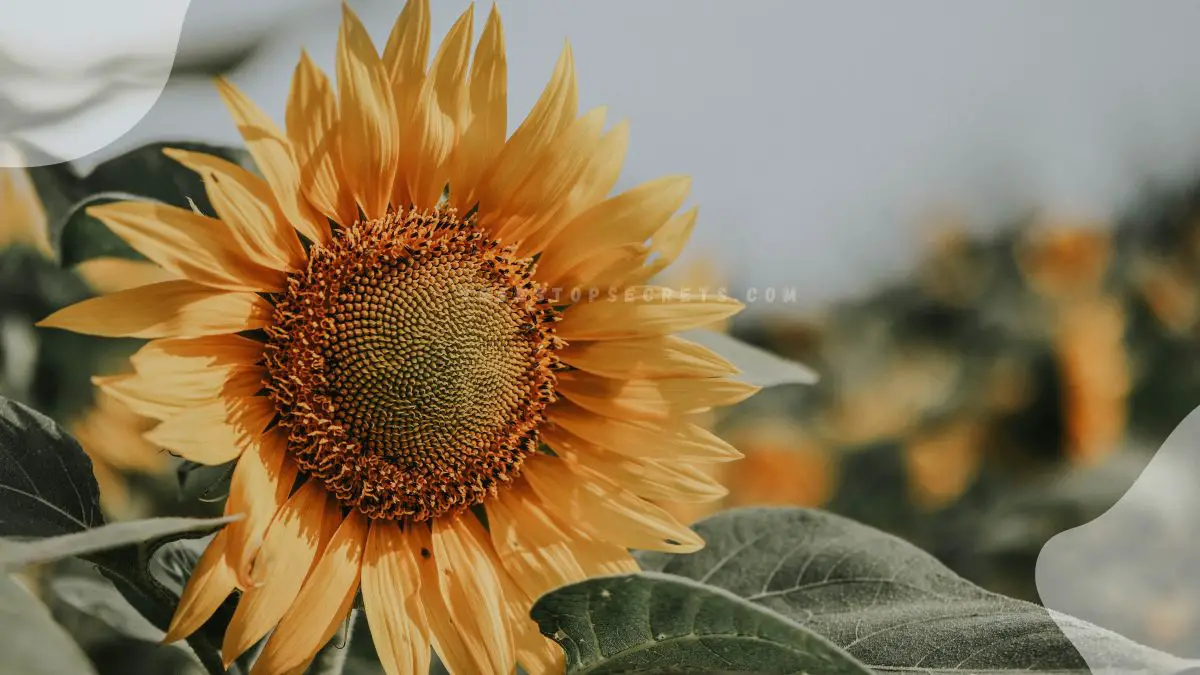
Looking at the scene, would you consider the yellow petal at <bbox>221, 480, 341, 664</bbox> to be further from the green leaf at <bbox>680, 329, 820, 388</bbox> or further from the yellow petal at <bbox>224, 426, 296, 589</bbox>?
the green leaf at <bbox>680, 329, 820, 388</bbox>

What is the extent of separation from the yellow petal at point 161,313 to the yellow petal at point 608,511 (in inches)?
6.1

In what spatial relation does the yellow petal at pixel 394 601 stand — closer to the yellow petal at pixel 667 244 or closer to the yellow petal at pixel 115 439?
the yellow petal at pixel 667 244

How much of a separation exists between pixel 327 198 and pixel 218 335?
0.07m

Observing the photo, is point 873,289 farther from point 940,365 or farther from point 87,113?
point 87,113

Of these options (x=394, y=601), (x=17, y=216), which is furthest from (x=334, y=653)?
(x=17, y=216)

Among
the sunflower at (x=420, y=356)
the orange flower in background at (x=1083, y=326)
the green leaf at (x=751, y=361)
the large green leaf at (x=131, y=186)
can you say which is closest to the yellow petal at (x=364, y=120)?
the sunflower at (x=420, y=356)

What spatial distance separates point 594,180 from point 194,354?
19cm

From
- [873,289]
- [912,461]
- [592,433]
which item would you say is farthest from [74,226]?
[912,461]

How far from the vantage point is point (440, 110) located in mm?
457

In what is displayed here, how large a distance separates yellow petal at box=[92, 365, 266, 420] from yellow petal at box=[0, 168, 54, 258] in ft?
1.38

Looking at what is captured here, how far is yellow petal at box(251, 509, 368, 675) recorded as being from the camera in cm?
41

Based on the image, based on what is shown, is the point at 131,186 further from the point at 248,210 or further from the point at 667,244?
the point at 667,244

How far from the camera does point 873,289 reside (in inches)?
50.4

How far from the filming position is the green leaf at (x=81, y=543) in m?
0.29
